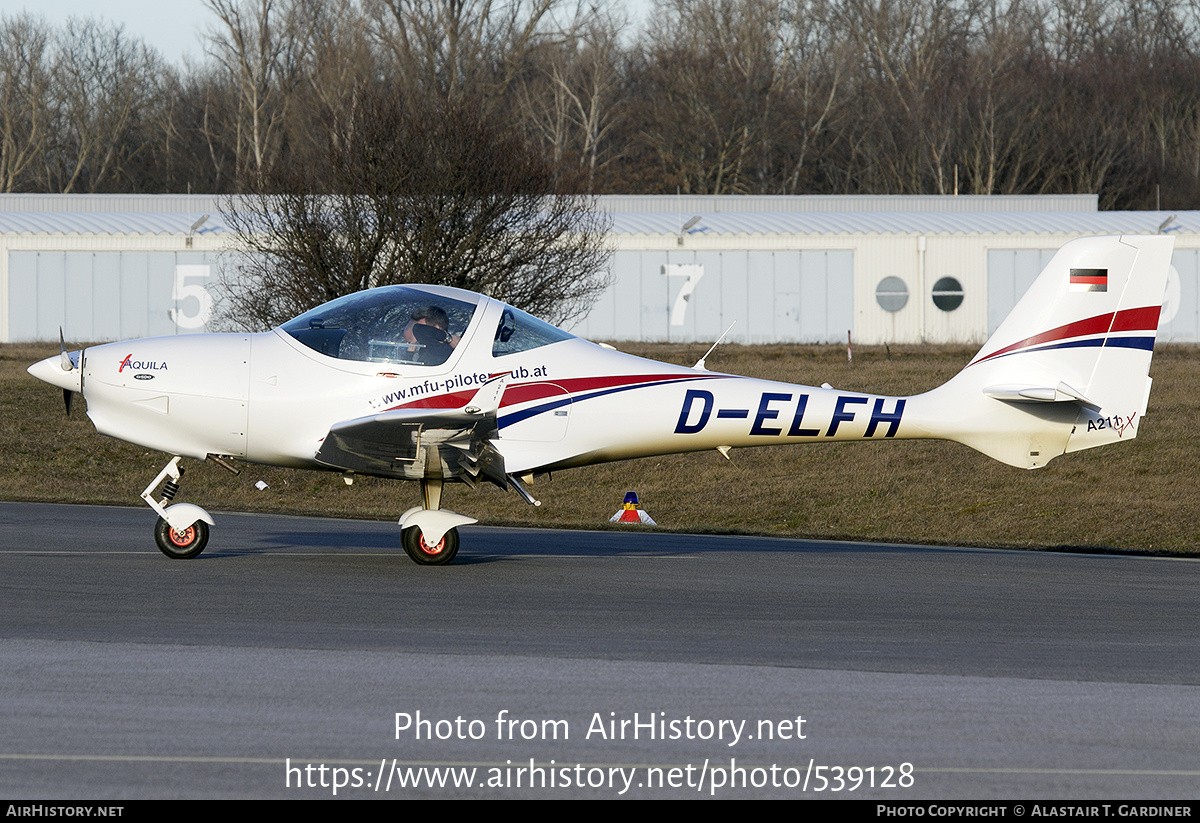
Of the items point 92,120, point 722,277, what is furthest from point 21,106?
point 722,277

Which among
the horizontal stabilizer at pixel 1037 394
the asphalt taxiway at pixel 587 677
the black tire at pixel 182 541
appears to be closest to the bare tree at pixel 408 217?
the asphalt taxiway at pixel 587 677

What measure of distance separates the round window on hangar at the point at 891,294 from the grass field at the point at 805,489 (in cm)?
1336

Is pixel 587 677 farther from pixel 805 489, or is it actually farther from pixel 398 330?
pixel 805 489

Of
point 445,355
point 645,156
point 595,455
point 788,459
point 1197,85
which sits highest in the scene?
point 1197,85

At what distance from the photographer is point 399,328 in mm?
11008

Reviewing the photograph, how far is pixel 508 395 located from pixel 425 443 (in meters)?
0.86

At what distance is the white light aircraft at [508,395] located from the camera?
432 inches

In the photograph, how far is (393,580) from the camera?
10.7 metres

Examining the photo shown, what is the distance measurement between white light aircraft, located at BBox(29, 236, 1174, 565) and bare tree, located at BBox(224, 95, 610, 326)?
10.9m

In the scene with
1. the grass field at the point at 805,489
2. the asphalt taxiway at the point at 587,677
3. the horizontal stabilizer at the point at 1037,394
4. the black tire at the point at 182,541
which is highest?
the horizontal stabilizer at the point at 1037,394

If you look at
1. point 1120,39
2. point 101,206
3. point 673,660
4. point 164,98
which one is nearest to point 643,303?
point 101,206

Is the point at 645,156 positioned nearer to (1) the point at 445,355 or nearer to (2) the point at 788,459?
(2) the point at 788,459

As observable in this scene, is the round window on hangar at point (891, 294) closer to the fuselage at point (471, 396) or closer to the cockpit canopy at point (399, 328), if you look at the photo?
the fuselage at point (471, 396)

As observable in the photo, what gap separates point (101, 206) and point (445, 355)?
40468 mm
